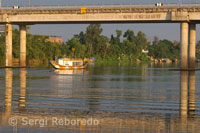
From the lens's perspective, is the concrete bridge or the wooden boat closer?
the concrete bridge

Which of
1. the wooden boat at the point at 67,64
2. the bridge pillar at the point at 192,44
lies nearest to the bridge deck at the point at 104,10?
the bridge pillar at the point at 192,44

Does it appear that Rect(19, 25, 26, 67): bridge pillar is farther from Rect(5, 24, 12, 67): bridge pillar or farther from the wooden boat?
the wooden boat

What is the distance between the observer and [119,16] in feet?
227

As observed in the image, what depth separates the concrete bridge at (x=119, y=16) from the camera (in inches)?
2606

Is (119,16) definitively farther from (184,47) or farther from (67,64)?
(67,64)

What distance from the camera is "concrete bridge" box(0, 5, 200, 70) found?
66.2m

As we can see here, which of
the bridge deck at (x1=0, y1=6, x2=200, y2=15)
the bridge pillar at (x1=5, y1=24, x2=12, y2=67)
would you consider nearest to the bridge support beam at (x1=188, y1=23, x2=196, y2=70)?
the bridge deck at (x1=0, y1=6, x2=200, y2=15)

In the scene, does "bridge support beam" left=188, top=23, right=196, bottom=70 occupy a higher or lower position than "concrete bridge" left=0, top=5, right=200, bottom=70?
lower

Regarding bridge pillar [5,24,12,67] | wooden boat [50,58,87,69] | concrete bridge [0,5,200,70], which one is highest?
concrete bridge [0,5,200,70]

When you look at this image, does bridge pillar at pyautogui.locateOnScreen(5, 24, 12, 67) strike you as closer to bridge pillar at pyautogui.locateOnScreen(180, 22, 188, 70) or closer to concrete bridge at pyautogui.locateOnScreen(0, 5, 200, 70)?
concrete bridge at pyautogui.locateOnScreen(0, 5, 200, 70)

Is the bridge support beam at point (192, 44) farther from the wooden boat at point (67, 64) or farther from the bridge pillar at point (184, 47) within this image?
the wooden boat at point (67, 64)

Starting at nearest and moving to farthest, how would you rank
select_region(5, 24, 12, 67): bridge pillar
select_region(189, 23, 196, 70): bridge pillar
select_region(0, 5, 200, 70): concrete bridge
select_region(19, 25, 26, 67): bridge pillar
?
select_region(0, 5, 200, 70): concrete bridge < select_region(189, 23, 196, 70): bridge pillar < select_region(5, 24, 12, 67): bridge pillar < select_region(19, 25, 26, 67): bridge pillar

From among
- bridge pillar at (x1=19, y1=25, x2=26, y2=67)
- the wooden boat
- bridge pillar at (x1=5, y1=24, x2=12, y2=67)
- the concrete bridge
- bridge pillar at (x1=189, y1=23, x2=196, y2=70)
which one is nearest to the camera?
the concrete bridge

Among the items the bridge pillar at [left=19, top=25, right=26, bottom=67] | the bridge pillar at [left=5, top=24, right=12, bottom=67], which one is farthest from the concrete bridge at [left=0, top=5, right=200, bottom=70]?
the bridge pillar at [left=19, top=25, right=26, bottom=67]
